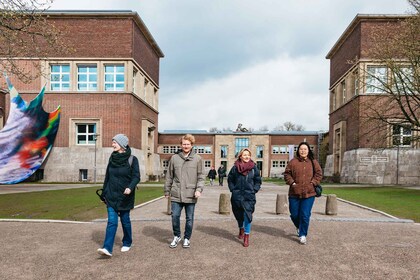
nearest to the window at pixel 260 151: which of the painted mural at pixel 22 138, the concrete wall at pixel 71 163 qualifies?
the concrete wall at pixel 71 163

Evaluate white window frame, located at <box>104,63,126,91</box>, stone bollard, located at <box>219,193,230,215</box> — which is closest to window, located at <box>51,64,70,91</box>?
white window frame, located at <box>104,63,126,91</box>

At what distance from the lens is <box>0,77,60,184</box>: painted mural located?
2430 cm

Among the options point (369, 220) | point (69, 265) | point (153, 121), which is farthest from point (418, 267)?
point (153, 121)

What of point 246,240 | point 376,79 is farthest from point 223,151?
point 246,240

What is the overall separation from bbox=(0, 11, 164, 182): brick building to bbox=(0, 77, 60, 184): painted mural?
8.45 ft

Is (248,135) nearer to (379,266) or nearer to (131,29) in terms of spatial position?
(131,29)

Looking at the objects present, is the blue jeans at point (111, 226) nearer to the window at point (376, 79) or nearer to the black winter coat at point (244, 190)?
the black winter coat at point (244, 190)

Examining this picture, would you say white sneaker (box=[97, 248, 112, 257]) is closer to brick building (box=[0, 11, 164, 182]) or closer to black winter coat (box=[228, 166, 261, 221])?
black winter coat (box=[228, 166, 261, 221])

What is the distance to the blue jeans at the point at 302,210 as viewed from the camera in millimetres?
6414

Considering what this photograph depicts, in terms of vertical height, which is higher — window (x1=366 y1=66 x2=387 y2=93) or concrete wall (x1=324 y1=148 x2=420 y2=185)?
window (x1=366 y1=66 x2=387 y2=93)

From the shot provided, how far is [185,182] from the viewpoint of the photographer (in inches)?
235

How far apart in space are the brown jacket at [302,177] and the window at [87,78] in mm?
27619

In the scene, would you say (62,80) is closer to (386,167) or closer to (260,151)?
(386,167)

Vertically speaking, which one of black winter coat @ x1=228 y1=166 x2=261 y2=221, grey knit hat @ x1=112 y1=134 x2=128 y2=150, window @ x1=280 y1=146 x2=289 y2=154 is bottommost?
black winter coat @ x1=228 y1=166 x2=261 y2=221
